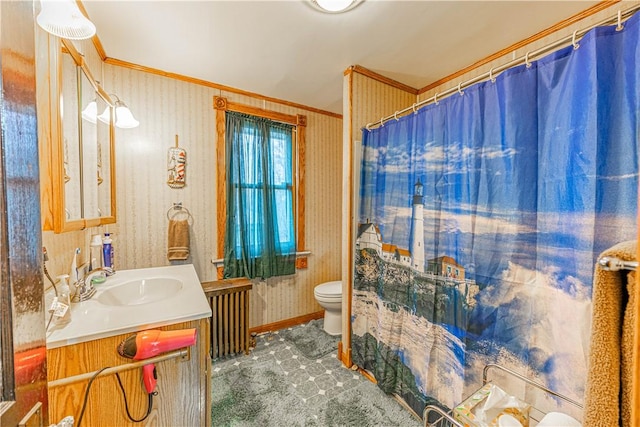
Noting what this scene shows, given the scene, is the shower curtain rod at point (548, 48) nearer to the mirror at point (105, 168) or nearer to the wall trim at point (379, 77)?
the wall trim at point (379, 77)

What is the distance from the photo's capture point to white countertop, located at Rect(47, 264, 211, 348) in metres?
0.87

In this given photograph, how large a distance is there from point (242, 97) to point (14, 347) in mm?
2432

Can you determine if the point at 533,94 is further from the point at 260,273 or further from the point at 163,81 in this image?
the point at 163,81

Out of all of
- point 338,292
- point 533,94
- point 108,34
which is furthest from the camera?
point 338,292

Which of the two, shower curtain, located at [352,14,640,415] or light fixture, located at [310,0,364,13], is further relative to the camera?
light fixture, located at [310,0,364,13]

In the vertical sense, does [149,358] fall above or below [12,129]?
below

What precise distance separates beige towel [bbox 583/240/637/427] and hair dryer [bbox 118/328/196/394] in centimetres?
111

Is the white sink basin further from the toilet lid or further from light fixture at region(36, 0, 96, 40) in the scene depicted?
the toilet lid

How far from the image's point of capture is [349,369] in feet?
6.58

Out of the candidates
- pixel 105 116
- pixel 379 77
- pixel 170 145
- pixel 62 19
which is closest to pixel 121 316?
pixel 62 19

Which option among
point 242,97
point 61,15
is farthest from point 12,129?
point 242,97

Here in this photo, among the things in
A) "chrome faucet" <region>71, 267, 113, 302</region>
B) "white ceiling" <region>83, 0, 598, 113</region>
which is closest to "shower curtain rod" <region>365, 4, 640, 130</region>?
"white ceiling" <region>83, 0, 598, 113</region>

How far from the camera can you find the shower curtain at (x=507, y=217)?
911 millimetres

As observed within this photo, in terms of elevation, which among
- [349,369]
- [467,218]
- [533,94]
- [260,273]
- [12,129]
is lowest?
[349,369]
